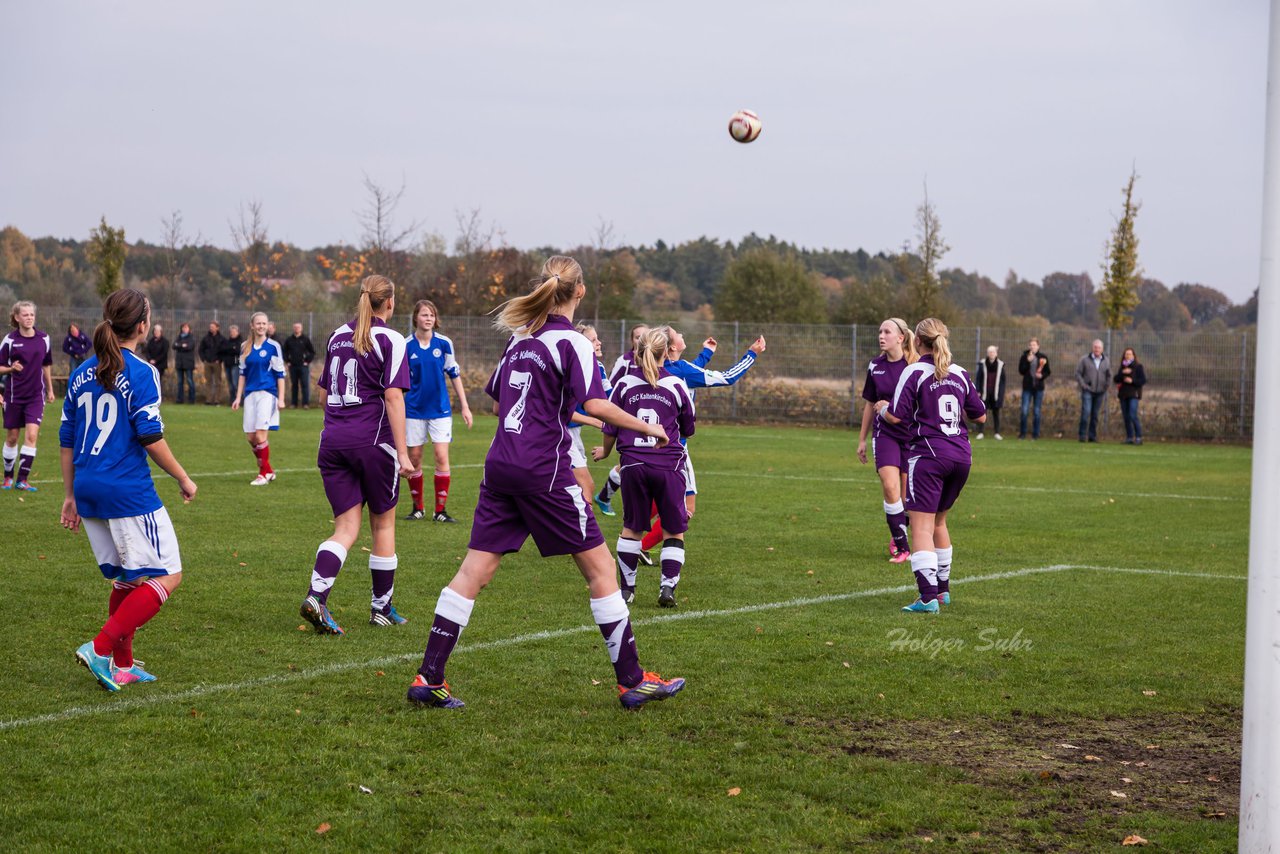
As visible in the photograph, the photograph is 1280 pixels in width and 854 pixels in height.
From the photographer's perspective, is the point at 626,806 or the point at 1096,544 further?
the point at 1096,544

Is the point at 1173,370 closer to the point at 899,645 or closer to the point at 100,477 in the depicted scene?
the point at 899,645

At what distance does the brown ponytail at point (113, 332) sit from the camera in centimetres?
599

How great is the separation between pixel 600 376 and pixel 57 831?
286cm

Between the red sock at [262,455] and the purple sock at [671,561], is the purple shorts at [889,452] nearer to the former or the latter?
the purple sock at [671,561]

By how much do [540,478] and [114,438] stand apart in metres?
2.02

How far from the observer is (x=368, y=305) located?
25.2 feet

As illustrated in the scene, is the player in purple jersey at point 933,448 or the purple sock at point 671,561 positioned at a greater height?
the player in purple jersey at point 933,448

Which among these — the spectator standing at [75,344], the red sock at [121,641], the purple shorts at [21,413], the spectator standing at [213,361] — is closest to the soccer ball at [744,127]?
the purple shorts at [21,413]

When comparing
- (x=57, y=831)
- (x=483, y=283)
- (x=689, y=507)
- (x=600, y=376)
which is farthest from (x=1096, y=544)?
(x=483, y=283)

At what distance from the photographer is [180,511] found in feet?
42.8

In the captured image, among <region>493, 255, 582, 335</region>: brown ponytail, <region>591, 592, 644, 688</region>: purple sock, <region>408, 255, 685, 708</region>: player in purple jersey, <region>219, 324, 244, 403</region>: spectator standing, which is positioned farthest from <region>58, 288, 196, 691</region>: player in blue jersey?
<region>219, 324, 244, 403</region>: spectator standing

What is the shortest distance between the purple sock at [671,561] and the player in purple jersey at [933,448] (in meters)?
1.55

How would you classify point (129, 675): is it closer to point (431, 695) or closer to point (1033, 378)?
point (431, 695)

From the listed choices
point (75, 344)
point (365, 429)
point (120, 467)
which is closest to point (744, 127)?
point (365, 429)
